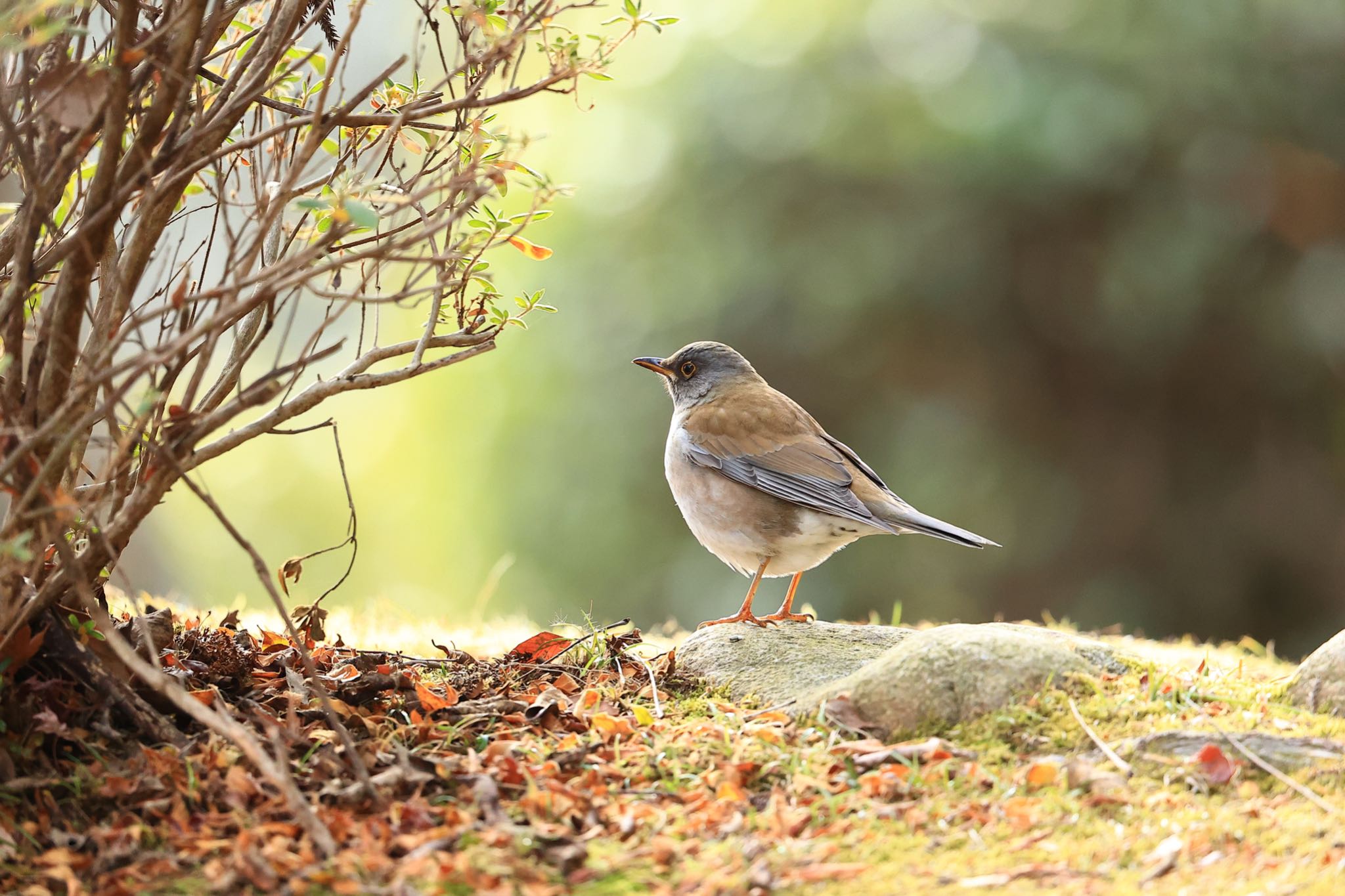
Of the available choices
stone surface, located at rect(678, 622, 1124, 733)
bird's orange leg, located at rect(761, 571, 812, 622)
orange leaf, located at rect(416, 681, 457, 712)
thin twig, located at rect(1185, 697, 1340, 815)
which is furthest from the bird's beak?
thin twig, located at rect(1185, 697, 1340, 815)

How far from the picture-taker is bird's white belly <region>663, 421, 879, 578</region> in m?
5.25

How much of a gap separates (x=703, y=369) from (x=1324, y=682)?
128 inches

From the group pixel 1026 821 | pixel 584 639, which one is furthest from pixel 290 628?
pixel 1026 821

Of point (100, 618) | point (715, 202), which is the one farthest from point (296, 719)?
point (715, 202)

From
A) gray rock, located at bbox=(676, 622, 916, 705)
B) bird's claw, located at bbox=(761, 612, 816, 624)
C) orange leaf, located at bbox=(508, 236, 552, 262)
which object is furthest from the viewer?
bird's claw, located at bbox=(761, 612, 816, 624)

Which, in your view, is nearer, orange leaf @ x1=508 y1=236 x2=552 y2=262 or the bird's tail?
orange leaf @ x1=508 y1=236 x2=552 y2=262

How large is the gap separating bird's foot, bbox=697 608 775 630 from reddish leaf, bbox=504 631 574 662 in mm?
574

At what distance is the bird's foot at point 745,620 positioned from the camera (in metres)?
4.75

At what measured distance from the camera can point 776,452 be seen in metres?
5.50

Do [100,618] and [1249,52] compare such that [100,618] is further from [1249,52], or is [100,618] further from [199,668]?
[1249,52]

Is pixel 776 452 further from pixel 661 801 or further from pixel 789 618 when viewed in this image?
pixel 661 801

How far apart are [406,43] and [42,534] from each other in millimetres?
9280

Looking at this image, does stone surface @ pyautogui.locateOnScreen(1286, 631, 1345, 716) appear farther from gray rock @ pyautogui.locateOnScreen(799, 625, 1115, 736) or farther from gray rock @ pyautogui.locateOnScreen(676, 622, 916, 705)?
gray rock @ pyautogui.locateOnScreen(676, 622, 916, 705)

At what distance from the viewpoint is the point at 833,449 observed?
560 centimetres
